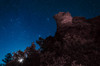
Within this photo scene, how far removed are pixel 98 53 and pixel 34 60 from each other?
9.30 m

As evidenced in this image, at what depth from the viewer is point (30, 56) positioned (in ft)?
42.3

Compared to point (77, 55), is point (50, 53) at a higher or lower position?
higher

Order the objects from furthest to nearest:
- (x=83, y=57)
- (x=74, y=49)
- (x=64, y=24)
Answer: (x=64, y=24)
(x=74, y=49)
(x=83, y=57)

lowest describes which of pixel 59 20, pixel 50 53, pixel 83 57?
pixel 83 57

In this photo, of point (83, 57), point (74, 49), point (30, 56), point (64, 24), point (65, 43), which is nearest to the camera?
point (83, 57)

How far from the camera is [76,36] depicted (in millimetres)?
8773

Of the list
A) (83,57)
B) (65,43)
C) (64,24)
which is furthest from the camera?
(64,24)

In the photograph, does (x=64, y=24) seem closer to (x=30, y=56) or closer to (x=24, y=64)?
(x=30, y=56)

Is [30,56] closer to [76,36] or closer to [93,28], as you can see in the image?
[76,36]

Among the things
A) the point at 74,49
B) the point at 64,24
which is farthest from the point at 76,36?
the point at 64,24

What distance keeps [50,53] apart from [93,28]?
641cm

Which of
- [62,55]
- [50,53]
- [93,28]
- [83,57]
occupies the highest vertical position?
[93,28]

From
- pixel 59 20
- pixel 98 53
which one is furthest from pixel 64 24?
pixel 98 53

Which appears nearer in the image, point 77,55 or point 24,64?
point 77,55
